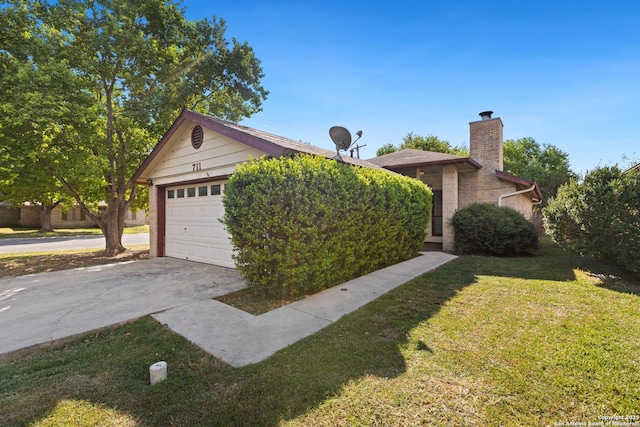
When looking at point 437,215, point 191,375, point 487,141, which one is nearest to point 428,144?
point 487,141

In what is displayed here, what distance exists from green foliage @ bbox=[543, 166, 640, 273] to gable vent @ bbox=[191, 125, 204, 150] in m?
9.84

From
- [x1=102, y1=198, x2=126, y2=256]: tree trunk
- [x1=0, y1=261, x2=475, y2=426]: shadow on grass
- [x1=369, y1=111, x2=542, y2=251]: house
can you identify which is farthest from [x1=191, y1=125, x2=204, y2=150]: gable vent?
[x1=369, y1=111, x2=542, y2=251]: house

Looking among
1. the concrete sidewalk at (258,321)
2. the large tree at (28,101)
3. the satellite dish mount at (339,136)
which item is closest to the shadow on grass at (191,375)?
the concrete sidewalk at (258,321)

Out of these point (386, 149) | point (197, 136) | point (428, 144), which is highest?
point (386, 149)

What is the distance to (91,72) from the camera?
10289 millimetres

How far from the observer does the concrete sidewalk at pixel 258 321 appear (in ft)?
10.7

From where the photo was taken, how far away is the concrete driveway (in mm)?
3793

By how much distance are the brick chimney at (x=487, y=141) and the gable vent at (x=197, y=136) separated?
1108 cm

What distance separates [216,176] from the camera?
7965 millimetres

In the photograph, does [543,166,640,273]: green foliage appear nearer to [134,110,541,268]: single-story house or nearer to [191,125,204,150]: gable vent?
[134,110,541,268]: single-story house

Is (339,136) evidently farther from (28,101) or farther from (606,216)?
(28,101)

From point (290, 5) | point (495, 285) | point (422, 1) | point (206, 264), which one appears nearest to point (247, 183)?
point (206, 264)

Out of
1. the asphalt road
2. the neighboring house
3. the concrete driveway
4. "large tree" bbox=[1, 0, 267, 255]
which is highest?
"large tree" bbox=[1, 0, 267, 255]

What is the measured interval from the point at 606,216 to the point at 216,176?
9.18m
